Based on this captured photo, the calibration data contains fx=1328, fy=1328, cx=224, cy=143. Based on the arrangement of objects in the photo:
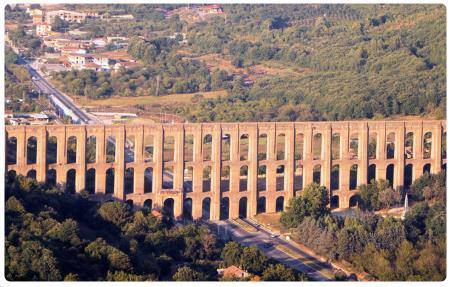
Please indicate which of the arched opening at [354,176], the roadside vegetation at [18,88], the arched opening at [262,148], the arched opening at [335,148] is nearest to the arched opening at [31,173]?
the arched opening at [262,148]

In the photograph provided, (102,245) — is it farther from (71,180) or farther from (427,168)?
(427,168)

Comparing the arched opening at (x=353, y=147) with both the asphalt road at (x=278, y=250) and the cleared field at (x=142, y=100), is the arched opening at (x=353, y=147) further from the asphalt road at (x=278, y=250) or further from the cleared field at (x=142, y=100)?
the cleared field at (x=142, y=100)

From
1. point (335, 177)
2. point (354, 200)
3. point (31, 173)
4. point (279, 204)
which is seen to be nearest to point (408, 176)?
point (335, 177)

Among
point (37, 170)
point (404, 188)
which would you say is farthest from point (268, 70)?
point (37, 170)

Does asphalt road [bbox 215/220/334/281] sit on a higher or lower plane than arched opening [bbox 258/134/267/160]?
lower

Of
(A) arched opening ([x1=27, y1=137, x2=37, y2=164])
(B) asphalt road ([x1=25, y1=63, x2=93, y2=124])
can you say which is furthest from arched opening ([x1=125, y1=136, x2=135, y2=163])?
(B) asphalt road ([x1=25, y1=63, x2=93, y2=124])

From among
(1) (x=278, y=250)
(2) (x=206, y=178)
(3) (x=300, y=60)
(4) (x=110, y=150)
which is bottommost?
(1) (x=278, y=250)

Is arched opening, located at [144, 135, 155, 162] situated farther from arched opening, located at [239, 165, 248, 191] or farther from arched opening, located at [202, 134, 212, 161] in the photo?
arched opening, located at [239, 165, 248, 191]

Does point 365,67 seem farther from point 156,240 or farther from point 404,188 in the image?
point 156,240
